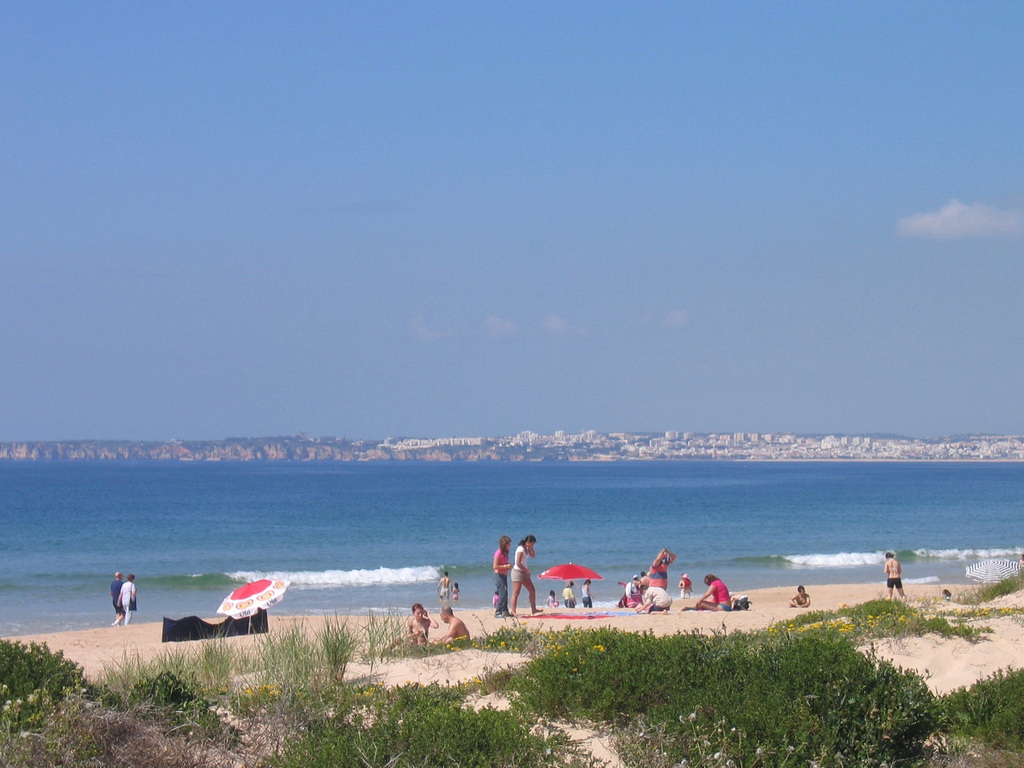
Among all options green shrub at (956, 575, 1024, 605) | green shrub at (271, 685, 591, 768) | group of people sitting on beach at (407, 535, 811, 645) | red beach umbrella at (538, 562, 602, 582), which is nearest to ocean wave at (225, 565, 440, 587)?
group of people sitting on beach at (407, 535, 811, 645)

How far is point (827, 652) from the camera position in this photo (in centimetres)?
543

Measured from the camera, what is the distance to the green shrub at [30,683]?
4.58m

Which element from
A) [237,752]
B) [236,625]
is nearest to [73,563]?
[236,625]

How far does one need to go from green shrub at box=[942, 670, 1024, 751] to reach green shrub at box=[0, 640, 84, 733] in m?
4.93

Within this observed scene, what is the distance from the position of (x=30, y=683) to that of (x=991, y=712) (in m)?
5.64

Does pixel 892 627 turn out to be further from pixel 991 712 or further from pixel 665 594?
pixel 665 594

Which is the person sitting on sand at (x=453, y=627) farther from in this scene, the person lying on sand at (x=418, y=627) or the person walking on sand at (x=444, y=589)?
the person walking on sand at (x=444, y=589)

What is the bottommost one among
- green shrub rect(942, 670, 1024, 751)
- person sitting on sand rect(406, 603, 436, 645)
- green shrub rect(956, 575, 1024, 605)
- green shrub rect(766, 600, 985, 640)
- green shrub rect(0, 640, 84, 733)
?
green shrub rect(956, 575, 1024, 605)

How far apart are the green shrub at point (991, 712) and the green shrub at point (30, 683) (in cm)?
493

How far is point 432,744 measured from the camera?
459 centimetres

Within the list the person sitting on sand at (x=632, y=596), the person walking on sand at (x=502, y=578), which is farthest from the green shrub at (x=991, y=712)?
the person sitting on sand at (x=632, y=596)

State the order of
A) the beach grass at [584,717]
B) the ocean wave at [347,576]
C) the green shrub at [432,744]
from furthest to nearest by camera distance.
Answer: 1. the ocean wave at [347,576]
2. the beach grass at [584,717]
3. the green shrub at [432,744]

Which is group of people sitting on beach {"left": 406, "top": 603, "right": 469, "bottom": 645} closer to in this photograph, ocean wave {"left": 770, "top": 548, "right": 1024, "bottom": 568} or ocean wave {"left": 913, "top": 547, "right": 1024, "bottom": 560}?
ocean wave {"left": 770, "top": 548, "right": 1024, "bottom": 568}

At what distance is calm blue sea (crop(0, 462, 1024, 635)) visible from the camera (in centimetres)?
2783
